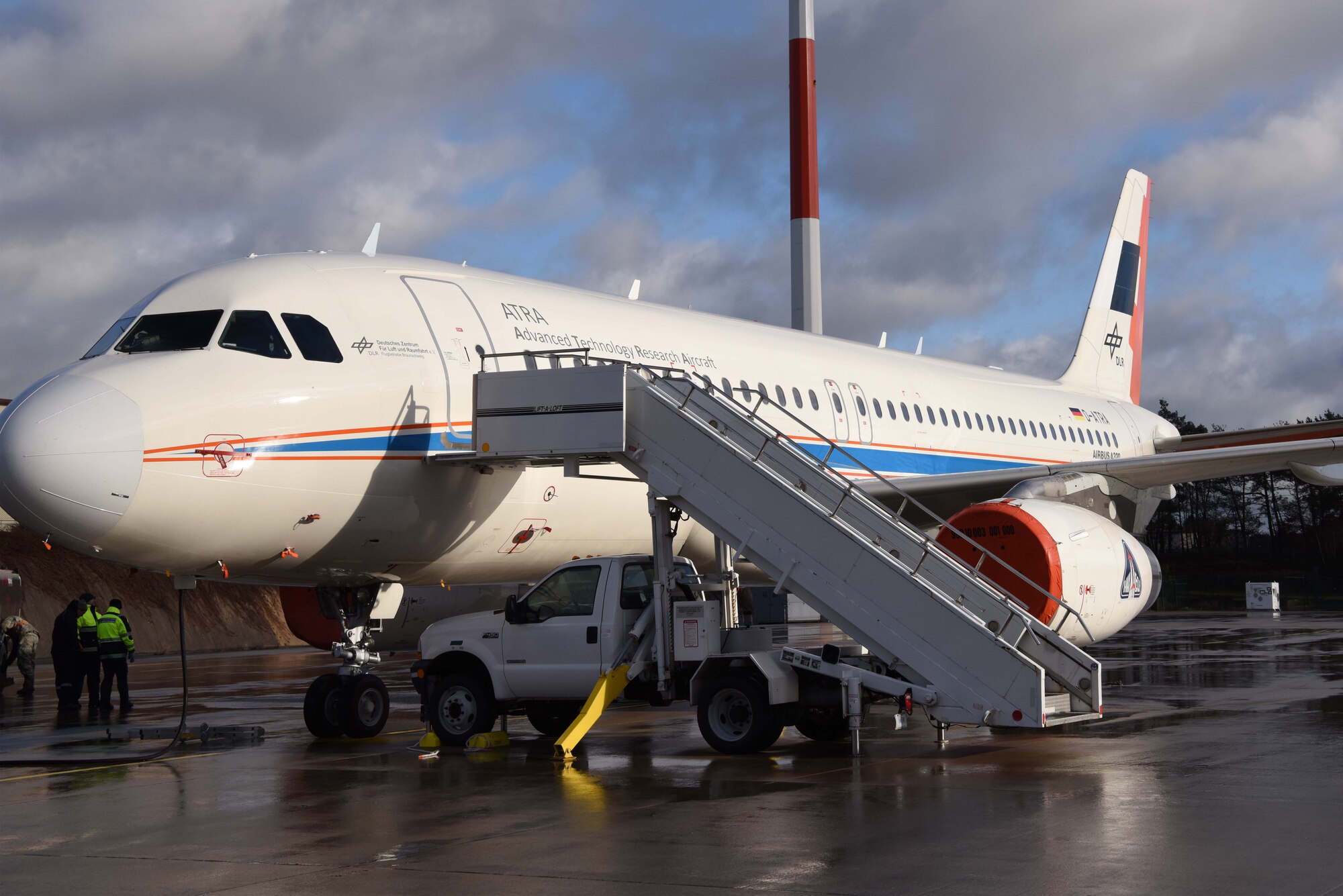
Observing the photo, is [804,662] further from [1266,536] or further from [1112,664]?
[1266,536]

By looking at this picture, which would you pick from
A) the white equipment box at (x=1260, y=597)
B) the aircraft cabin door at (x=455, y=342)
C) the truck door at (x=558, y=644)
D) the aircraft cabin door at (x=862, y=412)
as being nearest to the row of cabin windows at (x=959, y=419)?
the aircraft cabin door at (x=862, y=412)

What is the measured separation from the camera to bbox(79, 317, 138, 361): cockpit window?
11758 mm

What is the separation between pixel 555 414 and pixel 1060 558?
5.18 meters

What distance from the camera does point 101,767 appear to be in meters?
12.0

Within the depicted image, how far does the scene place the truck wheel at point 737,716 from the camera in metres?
11.4

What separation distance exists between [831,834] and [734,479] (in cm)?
476

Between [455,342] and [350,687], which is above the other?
[455,342]

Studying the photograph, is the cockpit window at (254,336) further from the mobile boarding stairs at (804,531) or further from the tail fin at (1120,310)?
the tail fin at (1120,310)

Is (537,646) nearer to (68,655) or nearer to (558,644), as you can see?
(558,644)

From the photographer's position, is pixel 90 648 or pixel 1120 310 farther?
pixel 1120 310

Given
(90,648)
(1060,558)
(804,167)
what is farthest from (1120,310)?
(90,648)

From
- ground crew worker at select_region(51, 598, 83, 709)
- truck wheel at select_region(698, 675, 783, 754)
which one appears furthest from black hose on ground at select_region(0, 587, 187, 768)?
ground crew worker at select_region(51, 598, 83, 709)

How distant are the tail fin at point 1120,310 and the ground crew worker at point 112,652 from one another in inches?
722

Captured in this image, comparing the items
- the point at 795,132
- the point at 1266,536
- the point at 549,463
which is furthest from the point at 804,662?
the point at 1266,536
